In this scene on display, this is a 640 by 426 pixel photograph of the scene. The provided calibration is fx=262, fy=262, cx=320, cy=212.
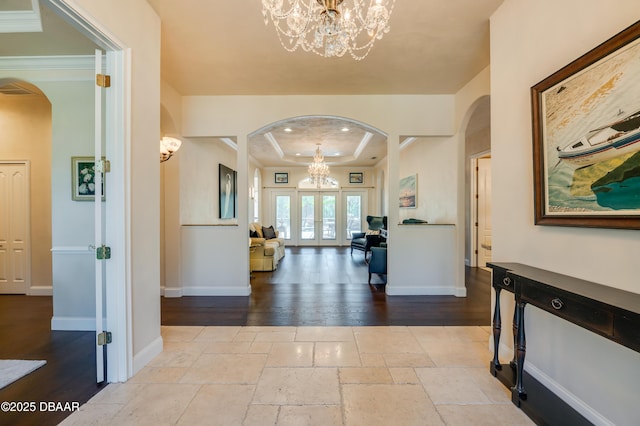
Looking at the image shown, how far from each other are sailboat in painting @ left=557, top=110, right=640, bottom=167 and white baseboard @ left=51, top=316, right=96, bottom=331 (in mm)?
4519

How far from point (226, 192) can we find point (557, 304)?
5.72 metres

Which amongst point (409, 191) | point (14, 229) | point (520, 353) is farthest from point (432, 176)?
point (14, 229)

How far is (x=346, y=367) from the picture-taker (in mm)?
2160

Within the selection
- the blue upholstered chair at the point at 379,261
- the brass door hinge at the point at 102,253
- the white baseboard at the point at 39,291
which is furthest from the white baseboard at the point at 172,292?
the blue upholstered chair at the point at 379,261

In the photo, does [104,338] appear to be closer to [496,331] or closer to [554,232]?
[496,331]

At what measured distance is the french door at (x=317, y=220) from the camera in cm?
984

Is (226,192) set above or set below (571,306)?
above

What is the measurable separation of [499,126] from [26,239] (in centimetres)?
637

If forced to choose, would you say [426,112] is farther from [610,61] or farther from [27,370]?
[27,370]

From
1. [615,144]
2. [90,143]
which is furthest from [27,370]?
[615,144]

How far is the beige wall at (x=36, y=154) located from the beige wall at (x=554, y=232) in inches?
235

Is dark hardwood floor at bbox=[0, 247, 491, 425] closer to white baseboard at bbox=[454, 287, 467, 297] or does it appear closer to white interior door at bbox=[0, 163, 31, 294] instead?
white baseboard at bbox=[454, 287, 467, 297]

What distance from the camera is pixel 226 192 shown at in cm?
592

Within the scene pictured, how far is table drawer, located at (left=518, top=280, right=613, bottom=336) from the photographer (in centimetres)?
120
